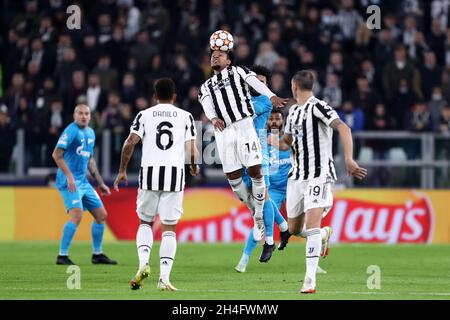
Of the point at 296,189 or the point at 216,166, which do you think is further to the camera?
the point at 216,166

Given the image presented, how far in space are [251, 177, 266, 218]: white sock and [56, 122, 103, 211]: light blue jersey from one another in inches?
128

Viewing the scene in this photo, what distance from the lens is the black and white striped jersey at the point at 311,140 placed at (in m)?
11.9

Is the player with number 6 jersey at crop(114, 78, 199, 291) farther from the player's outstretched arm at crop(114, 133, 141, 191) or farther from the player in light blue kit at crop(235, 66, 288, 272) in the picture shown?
the player in light blue kit at crop(235, 66, 288, 272)

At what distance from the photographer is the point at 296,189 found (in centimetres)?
1219

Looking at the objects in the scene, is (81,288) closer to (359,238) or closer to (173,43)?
(359,238)

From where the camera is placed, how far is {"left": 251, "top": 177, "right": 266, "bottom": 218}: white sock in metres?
14.5

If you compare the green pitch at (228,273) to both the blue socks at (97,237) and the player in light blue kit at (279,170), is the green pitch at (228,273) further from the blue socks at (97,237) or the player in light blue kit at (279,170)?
the player in light blue kit at (279,170)

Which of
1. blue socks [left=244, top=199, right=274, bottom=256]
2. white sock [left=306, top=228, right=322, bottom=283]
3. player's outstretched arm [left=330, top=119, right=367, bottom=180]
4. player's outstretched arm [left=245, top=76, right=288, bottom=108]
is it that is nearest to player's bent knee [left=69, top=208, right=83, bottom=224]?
blue socks [left=244, top=199, right=274, bottom=256]

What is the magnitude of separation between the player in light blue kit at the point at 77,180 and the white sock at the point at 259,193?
2793 mm

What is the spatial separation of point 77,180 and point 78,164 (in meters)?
0.24
